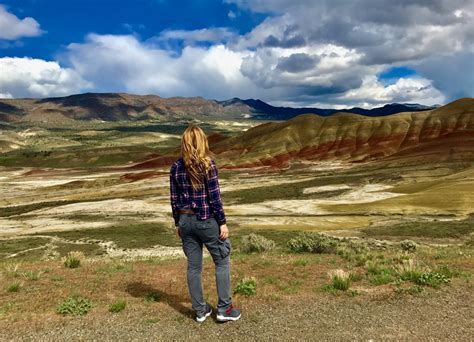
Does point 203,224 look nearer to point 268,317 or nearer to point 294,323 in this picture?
point 268,317

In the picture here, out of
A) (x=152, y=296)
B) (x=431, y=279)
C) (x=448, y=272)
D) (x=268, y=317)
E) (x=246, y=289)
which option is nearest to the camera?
(x=268, y=317)

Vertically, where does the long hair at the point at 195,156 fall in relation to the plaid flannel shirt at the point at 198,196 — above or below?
above

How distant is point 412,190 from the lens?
81.0 metres

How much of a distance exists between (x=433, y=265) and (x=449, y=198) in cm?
5674

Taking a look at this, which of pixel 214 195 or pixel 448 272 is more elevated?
pixel 214 195

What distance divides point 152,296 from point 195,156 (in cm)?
433

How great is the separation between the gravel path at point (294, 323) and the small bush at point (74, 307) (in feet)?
0.84

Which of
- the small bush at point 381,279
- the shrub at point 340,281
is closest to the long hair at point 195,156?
the shrub at point 340,281

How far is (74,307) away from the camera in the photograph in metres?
9.49

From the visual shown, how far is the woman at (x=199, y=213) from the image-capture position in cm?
835

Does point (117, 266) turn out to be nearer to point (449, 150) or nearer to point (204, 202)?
point (204, 202)

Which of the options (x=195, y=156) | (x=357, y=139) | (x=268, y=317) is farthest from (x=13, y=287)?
(x=357, y=139)

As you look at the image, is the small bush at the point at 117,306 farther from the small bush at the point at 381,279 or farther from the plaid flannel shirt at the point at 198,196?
the small bush at the point at 381,279

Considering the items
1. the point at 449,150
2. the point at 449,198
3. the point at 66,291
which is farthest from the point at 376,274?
the point at 449,150
